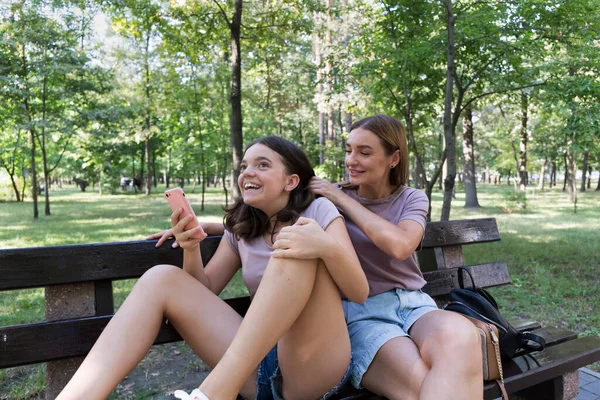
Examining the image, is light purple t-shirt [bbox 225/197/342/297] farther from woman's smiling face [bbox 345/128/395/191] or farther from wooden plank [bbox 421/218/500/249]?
wooden plank [bbox 421/218/500/249]

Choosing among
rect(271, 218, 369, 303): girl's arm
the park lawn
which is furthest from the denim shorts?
the park lawn

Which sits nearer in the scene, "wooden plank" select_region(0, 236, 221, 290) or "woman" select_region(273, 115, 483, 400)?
"woman" select_region(273, 115, 483, 400)

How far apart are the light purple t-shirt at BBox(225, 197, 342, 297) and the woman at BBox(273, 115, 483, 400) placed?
15 centimetres

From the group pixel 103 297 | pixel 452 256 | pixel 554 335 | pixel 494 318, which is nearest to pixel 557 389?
pixel 554 335

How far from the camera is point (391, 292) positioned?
227 cm

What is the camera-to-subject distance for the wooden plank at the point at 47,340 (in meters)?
1.85

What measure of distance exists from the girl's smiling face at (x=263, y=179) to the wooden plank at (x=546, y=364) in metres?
1.23

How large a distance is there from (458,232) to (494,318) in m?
0.92

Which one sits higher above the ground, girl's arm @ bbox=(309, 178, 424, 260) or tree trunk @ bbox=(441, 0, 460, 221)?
tree trunk @ bbox=(441, 0, 460, 221)

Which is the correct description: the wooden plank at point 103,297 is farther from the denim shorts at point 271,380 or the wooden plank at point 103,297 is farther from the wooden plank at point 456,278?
the wooden plank at point 456,278

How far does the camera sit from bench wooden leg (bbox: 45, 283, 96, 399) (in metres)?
2.02

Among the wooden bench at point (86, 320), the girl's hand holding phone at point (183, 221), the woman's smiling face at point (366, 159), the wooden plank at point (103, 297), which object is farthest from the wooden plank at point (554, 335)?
the wooden plank at point (103, 297)

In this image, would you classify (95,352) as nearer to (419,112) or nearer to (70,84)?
(419,112)

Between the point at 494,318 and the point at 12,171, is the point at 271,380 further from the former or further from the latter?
the point at 12,171
